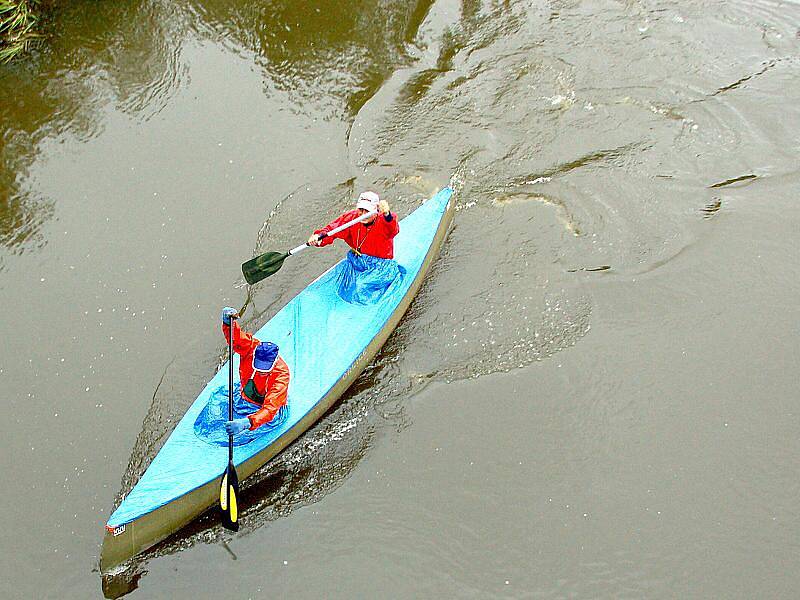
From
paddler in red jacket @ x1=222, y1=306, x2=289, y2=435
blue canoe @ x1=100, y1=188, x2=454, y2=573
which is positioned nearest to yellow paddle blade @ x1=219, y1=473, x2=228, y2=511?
blue canoe @ x1=100, y1=188, x2=454, y2=573

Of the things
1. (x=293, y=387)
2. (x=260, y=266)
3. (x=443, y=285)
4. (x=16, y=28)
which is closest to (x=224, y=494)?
(x=293, y=387)

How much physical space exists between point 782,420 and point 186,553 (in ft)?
16.3

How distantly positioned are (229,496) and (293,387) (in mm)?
1026

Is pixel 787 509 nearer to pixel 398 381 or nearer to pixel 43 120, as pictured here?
pixel 398 381

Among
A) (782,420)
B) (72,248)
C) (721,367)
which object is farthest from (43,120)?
(782,420)

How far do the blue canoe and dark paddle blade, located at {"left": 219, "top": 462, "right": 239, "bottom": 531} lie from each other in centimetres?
17

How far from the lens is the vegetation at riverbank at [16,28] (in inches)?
370

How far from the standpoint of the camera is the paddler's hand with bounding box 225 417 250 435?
514 centimetres


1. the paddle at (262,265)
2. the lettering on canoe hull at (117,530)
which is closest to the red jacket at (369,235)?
the paddle at (262,265)

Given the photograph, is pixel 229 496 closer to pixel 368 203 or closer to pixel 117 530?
pixel 117 530

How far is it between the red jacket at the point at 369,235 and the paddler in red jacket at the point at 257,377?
1.22 meters

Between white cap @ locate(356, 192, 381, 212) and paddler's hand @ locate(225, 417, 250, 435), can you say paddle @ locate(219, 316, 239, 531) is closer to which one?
paddler's hand @ locate(225, 417, 250, 435)

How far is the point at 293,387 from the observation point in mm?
5895

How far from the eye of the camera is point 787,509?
579 cm
